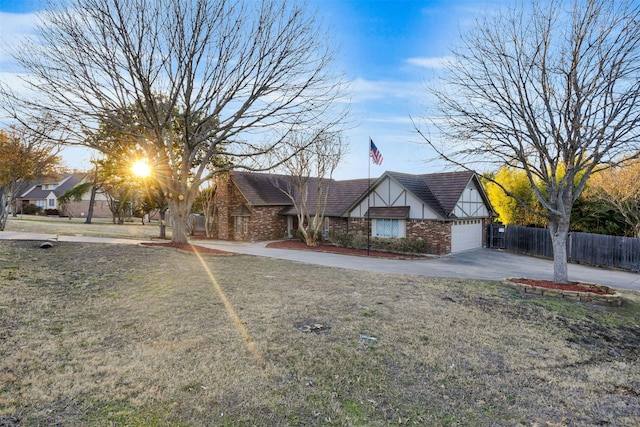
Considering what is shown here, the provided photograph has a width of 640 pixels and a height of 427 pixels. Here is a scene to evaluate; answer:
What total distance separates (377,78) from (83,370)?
13.3 meters

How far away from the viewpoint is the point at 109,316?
21.8ft

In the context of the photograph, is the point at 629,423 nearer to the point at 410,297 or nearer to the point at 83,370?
the point at 410,297

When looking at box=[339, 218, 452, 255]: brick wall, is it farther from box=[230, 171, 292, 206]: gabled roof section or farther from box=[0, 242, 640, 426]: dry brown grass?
box=[0, 242, 640, 426]: dry brown grass

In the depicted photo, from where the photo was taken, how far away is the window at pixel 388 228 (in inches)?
A: 878

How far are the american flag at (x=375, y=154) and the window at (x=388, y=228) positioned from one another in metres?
4.84

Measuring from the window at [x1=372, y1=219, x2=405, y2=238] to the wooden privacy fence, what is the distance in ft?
22.0

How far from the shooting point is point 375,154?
62.3 ft

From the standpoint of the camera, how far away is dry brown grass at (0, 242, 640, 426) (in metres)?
3.93

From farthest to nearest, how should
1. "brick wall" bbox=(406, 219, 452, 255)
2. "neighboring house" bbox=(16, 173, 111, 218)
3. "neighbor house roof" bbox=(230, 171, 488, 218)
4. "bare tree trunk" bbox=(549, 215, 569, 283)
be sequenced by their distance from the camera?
"neighboring house" bbox=(16, 173, 111, 218) → "neighbor house roof" bbox=(230, 171, 488, 218) → "brick wall" bbox=(406, 219, 452, 255) → "bare tree trunk" bbox=(549, 215, 569, 283)

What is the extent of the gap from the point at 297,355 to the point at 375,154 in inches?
589

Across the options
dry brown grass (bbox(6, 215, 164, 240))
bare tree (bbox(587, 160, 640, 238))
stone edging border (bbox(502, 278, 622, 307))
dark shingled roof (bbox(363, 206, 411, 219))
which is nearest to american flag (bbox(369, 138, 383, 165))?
dark shingled roof (bbox(363, 206, 411, 219))

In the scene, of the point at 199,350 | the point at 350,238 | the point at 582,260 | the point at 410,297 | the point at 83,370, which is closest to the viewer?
the point at 83,370

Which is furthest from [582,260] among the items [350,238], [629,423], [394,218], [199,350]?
[199,350]

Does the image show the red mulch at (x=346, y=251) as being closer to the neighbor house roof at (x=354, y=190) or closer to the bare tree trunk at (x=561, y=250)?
the neighbor house roof at (x=354, y=190)
